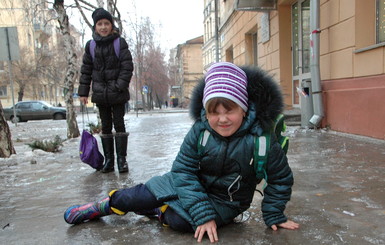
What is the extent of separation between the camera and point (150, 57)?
35.3 meters

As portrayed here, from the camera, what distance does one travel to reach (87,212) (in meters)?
2.23

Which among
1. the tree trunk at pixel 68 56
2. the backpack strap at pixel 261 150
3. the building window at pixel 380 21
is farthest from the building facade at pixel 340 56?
the tree trunk at pixel 68 56

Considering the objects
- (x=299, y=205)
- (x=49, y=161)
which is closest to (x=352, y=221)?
(x=299, y=205)

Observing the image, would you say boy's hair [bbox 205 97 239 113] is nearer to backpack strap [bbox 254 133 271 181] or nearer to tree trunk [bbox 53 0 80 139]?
backpack strap [bbox 254 133 271 181]

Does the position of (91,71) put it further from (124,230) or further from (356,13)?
(356,13)

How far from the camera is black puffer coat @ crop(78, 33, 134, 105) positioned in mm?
3656

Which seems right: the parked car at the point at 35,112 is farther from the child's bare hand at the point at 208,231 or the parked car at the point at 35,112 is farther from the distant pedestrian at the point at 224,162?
the child's bare hand at the point at 208,231

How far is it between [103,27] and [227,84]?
7.45 feet

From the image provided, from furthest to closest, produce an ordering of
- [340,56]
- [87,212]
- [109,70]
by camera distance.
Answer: [340,56]
[109,70]
[87,212]

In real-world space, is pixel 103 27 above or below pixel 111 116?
above

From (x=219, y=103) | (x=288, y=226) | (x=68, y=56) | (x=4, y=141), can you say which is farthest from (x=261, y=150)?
(x=68, y=56)

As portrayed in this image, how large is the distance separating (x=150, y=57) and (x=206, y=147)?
34.5m

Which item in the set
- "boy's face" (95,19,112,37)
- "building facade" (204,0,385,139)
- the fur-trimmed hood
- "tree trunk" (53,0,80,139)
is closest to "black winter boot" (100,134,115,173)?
"boy's face" (95,19,112,37)

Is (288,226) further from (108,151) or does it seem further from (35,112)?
(35,112)
